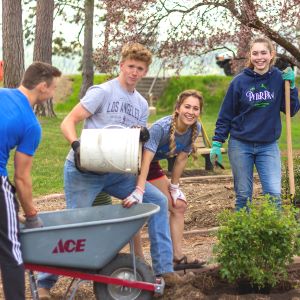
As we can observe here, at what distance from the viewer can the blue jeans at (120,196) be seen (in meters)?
4.95

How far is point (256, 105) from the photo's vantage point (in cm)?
592

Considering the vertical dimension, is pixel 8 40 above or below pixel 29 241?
above

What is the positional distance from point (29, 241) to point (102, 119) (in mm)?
1009

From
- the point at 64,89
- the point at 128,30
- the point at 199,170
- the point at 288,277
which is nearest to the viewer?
the point at 288,277

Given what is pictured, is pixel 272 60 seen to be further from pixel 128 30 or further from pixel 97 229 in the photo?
pixel 128 30

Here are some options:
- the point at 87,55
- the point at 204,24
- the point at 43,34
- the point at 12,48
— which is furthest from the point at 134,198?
the point at 87,55

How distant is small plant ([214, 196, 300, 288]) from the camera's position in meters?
4.83

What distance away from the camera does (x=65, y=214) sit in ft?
15.9

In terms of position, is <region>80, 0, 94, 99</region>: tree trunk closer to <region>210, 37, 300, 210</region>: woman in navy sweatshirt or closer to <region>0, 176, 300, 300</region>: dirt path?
<region>0, 176, 300, 300</region>: dirt path

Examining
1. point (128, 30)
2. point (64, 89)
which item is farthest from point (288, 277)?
point (64, 89)

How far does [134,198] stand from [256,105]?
61.1 inches

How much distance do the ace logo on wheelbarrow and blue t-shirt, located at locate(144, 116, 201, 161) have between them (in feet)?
3.07

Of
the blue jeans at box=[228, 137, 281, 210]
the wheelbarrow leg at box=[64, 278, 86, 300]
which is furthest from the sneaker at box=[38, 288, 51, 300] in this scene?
the blue jeans at box=[228, 137, 281, 210]

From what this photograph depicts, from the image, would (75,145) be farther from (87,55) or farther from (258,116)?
(87,55)
